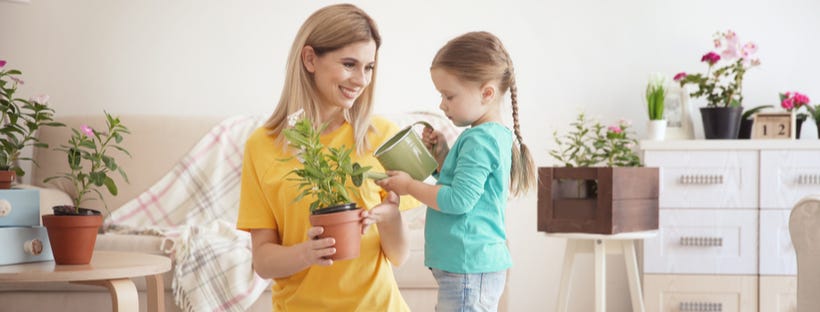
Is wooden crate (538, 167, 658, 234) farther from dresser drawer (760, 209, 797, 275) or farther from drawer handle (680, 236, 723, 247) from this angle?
dresser drawer (760, 209, 797, 275)

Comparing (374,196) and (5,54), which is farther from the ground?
(5,54)

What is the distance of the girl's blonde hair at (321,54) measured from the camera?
158 cm

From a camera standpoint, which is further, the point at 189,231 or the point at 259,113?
the point at 259,113

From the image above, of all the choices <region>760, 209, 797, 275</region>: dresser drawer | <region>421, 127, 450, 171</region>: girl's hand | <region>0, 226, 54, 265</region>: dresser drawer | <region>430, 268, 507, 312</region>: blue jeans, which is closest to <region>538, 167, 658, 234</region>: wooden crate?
<region>760, 209, 797, 275</region>: dresser drawer

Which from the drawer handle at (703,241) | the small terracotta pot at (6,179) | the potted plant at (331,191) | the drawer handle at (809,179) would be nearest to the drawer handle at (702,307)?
the drawer handle at (703,241)

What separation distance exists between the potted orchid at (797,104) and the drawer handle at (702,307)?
767 millimetres

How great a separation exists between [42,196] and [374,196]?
2083 mm

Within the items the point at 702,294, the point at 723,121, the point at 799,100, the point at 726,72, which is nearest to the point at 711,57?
the point at 726,72

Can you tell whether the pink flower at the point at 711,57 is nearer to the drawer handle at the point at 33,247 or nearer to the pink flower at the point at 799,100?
the pink flower at the point at 799,100

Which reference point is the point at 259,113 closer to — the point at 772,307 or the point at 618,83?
the point at 618,83

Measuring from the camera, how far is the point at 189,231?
9.91ft

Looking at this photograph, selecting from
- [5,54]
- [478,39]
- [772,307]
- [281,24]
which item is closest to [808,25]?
[772,307]

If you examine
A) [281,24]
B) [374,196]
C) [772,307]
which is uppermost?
[281,24]

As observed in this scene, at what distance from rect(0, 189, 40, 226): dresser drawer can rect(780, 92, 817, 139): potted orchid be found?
2.73m
